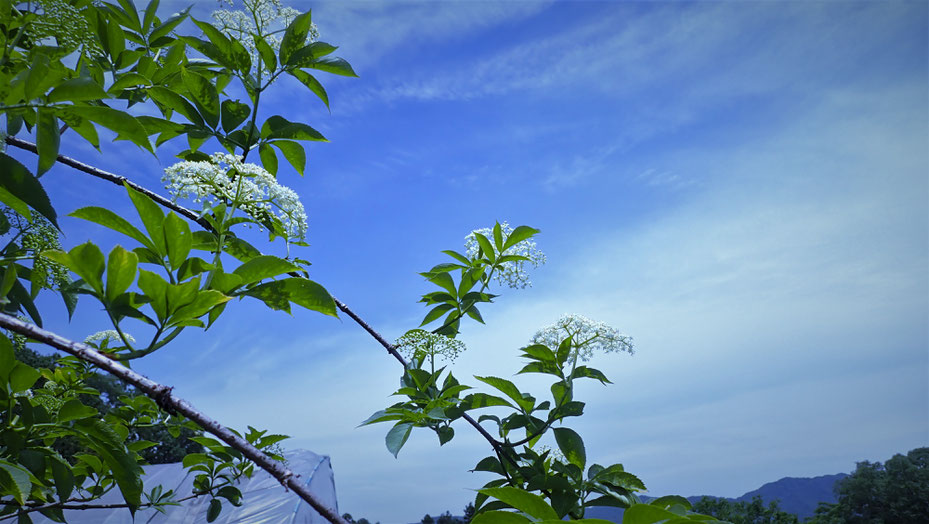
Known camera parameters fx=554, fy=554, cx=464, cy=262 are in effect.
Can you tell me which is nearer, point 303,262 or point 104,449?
point 104,449

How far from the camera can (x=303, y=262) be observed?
163cm

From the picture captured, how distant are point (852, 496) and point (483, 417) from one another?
87.7 ft

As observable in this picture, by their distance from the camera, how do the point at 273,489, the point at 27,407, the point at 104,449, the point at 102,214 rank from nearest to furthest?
the point at 102,214 → the point at 104,449 → the point at 27,407 → the point at 273,489

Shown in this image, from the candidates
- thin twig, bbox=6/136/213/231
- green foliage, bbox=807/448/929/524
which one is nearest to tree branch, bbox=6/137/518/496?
thin twig, bbox=6/136/213/231

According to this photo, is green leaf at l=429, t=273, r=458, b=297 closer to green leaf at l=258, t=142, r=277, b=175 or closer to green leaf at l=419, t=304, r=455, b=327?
green leaf at l=419, t=304, r=455, b=327

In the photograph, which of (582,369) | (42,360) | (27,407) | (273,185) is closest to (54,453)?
(27,407)

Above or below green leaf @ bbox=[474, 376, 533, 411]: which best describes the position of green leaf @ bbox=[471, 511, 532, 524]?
below

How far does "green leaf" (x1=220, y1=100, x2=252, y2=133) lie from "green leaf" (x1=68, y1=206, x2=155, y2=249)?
496mm

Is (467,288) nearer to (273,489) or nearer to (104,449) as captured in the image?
(104,449)

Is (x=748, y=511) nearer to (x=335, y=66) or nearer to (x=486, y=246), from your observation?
(x=486, y=246)

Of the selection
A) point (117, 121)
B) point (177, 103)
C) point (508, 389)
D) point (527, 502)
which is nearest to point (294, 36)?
point (177, 103)

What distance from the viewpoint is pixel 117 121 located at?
988 millimetres

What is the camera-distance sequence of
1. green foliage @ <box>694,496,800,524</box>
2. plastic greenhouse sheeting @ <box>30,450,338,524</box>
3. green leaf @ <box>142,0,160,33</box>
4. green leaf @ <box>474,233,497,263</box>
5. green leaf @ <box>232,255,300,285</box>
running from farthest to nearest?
1. green foliage @ <box>694,496,800,524</box>
2. plastic greenhouse sheeting @ <box>30,450,338,524</box>
3. green leaf @ <box>474,233,497,263</box>
4. green leaf @ <box>142,0,160,33</box>
5. green leaf @ <box>232,255,300,285</box>

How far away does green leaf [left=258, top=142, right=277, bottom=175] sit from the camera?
149 centimetres
